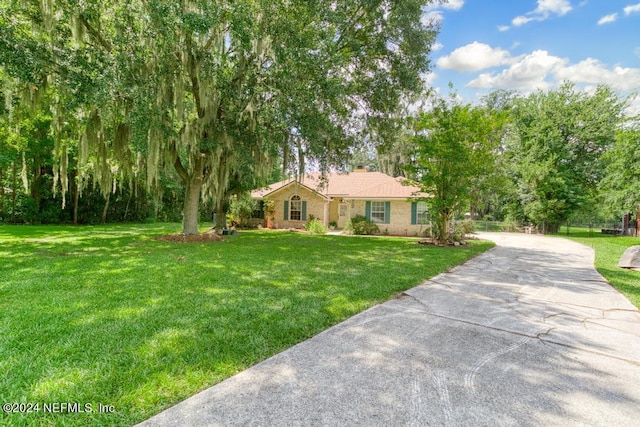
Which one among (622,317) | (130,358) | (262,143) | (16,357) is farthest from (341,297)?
(262,143)

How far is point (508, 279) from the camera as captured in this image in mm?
6211

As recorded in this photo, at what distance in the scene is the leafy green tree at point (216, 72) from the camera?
6887 mm

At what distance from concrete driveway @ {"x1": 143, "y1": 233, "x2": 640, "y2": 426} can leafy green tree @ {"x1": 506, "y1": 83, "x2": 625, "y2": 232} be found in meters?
19.3

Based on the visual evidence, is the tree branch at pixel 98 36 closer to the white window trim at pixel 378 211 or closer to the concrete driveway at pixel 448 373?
the concrete driveway at pixel 448 373

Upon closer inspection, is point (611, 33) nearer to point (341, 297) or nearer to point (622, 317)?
point (622, 317)

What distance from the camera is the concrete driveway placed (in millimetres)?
1989

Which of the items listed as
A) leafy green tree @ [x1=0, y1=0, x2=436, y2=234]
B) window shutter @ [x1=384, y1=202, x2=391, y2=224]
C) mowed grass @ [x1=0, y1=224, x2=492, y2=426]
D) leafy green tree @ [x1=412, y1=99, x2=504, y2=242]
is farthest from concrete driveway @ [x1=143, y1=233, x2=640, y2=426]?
window shutter @ [x1=384, y1=202, x2=391, y2=224]

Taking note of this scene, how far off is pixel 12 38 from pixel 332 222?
14834 mm

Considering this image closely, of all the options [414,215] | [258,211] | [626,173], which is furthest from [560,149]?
[258,211]

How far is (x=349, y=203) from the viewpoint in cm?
1769

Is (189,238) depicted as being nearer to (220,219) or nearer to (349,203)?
(220,219)

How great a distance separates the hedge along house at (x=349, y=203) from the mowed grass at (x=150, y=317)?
9.10 m

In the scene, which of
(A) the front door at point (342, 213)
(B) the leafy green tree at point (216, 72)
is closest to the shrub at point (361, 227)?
(A) the front door at point (342, 213)

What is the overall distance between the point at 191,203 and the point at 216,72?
4.90 metres
